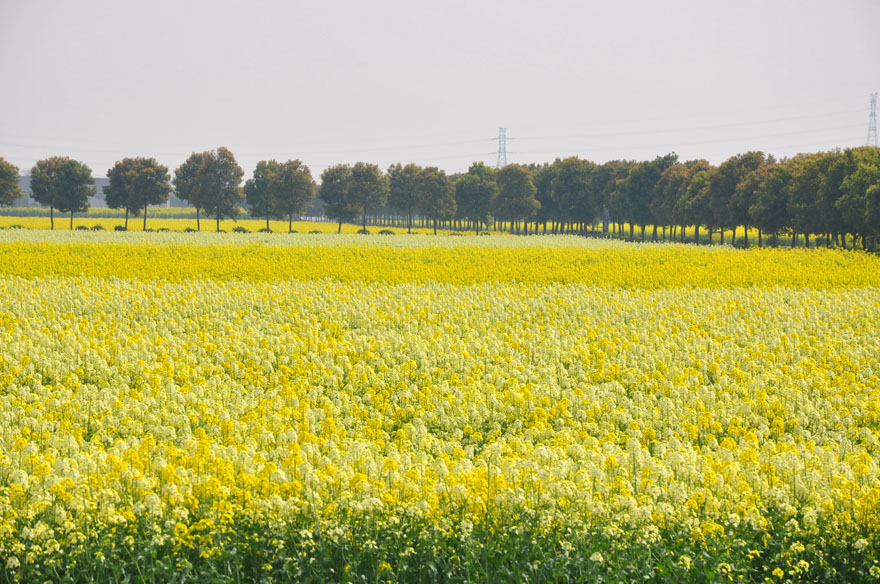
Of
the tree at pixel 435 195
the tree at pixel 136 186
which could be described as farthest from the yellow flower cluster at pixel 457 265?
the tree at pixel 435 195

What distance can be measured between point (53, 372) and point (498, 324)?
10431mm

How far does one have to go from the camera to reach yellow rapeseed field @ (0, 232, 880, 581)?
652 cm

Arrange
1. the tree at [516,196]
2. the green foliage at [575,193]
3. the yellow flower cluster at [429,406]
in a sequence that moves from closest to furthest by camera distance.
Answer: the yellow flower cluster at [429,406] < the tree at [516,196] < the green foliage at [575,193]

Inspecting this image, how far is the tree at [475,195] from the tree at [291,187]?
3083cm

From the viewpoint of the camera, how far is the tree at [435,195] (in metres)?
111

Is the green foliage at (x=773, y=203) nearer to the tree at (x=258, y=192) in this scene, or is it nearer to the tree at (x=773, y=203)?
the tree at (x=773, y=203)

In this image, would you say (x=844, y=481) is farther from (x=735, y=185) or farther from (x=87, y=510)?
(x=735, y=185)

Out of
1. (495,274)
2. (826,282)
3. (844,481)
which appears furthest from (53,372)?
(826,282)

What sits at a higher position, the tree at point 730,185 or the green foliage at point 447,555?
the tree at point 730,185

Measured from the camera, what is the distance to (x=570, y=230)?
132000 millimetres

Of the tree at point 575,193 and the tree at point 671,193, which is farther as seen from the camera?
the tree at point 575,193

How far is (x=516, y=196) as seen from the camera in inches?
4476

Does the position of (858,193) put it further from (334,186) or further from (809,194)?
(334,186)

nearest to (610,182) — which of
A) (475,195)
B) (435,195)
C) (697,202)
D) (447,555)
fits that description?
(475,195)
